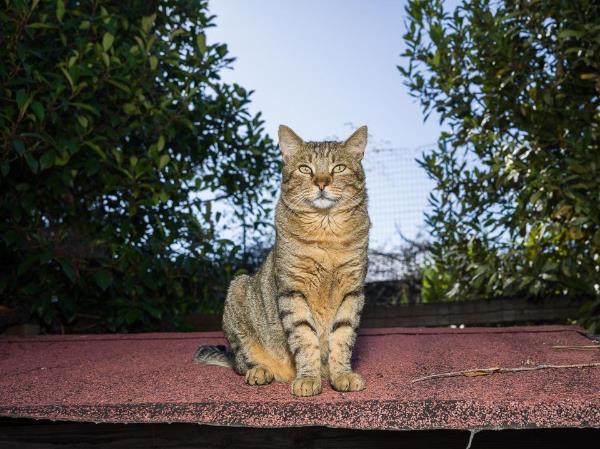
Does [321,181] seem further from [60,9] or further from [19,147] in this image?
[60,9]

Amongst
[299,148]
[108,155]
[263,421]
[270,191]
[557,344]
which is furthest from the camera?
[270,191]

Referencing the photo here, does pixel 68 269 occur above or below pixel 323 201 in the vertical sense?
below

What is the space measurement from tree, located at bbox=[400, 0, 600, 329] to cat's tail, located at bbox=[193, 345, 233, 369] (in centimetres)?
241

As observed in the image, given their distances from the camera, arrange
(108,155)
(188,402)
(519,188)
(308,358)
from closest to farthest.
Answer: (188,402)
(308,358)
(108,155)
(519,188)

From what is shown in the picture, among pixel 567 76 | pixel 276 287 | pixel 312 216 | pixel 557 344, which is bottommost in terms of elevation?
pixel 557 344

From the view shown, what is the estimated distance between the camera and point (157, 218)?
470 centimetres

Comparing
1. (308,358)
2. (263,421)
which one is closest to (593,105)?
(308,358)

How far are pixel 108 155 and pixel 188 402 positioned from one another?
282 cm

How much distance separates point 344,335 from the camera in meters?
2.54

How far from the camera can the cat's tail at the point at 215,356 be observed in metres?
3.15

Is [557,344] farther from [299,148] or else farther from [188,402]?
[188,402]

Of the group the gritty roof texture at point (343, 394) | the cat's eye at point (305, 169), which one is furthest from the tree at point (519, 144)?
the cat's eye at point (305, 169)

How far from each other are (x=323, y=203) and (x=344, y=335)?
534 millimetres


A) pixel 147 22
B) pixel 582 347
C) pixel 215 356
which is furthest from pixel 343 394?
pixel 147 22
